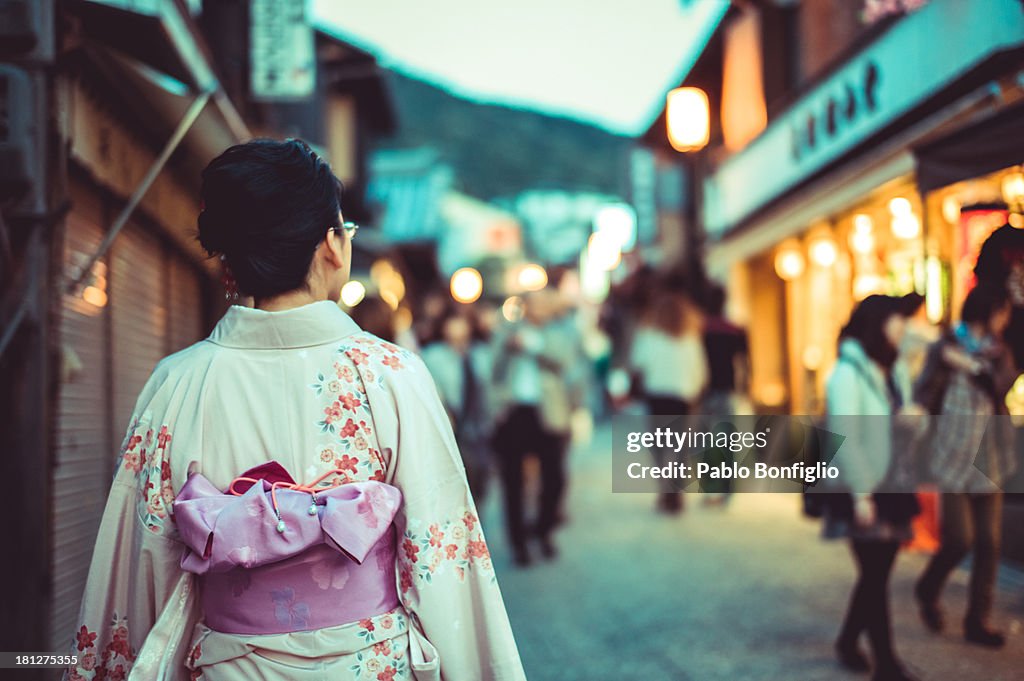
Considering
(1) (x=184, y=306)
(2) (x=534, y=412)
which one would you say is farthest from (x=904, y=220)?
(1) (x=184, y=306)

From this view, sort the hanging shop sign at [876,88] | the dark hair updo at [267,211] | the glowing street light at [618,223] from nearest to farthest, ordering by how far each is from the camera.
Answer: the dark hair updo at [267,211] < the hanging shop sign at [876,88] < the glowing street light at [618,223]

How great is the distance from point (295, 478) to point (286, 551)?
18cm

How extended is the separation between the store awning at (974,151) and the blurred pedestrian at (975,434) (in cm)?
68

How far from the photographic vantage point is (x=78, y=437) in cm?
512

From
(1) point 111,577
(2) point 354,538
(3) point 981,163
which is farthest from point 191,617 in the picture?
(3) point 981,163

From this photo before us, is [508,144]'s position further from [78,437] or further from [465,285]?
[78,437]

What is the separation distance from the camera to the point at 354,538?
2.05m

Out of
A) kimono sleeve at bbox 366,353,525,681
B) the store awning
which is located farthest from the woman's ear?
the store awning

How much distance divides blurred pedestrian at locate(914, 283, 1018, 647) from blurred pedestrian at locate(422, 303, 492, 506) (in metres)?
4.25

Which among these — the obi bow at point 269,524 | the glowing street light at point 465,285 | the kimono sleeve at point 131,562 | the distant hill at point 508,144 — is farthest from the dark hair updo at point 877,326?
the distant hill at point 508,144

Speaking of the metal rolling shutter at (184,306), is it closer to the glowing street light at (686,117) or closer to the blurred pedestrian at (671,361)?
the blurred pedestrian at (671,361)

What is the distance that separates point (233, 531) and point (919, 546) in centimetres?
740

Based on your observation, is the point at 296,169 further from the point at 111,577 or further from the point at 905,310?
the point at 905,310

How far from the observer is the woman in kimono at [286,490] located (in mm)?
2113
